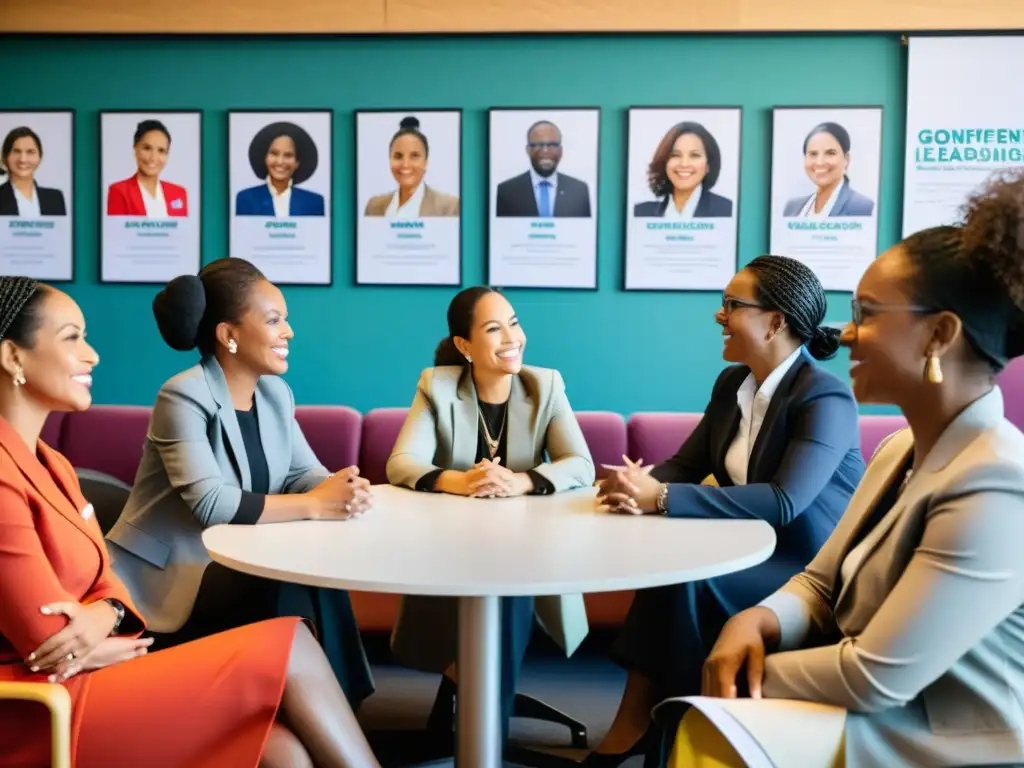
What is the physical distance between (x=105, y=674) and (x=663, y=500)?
131 cm

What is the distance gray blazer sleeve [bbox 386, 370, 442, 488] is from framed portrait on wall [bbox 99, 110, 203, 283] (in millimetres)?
2096

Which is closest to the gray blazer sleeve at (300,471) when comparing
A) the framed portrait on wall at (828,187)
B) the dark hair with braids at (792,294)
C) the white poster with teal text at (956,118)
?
the dark hair with braids at (792,294)

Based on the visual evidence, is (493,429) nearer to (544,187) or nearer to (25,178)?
(544,187)

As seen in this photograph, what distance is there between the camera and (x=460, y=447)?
9.48ft

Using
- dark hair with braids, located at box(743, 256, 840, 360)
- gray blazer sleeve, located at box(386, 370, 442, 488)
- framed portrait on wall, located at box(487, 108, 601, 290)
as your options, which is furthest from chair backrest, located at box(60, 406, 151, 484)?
dark hair with braids, located at box(743, 256, 840, 360)

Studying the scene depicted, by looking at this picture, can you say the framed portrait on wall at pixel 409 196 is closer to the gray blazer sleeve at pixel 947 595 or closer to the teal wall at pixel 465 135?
the teal wall at pixel 465 135

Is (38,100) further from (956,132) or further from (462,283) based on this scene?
(956,132)

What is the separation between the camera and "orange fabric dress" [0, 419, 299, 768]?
1583mm

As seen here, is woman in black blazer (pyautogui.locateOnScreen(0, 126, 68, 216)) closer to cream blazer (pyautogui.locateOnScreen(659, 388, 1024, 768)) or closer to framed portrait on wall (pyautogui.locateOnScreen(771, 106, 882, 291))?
framed portrait on wall (pyautogui.locateOnScreen(771, 106, 882, 291))

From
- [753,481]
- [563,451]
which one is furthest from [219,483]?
[753,481]

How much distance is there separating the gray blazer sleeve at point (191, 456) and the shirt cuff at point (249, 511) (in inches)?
0.5

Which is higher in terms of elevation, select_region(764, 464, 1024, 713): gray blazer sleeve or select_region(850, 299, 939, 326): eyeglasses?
select_region(850, 299, 939, 326): eyeglasses

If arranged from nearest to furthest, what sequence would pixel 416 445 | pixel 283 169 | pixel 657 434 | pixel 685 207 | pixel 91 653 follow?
pixel 91 653, pixel 416 445, pixel 657 434, pixel 685 207, pixel 283 169

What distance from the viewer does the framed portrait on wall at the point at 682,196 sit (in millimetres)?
4301
